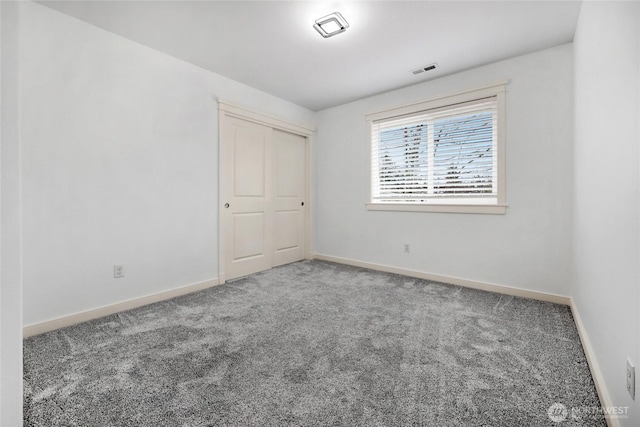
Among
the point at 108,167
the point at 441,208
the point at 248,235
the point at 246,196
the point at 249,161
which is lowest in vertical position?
the point at 248,235

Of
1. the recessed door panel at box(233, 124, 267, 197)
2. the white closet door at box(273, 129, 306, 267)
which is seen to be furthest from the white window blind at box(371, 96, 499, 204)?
the recessed door panel at box(233, 124, 267, 197)

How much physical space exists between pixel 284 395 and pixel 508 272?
8.90 ft

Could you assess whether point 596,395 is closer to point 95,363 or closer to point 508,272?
point 508,272

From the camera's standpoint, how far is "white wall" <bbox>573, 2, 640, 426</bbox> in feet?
3.45

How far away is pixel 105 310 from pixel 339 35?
10.4ft

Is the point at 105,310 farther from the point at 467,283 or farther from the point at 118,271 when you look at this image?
the point at 467,283

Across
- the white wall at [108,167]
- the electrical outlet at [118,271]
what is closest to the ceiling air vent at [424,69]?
the white wall at [108,167]

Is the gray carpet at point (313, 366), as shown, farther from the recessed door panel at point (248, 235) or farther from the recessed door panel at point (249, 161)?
the recessed door panel at point (249, 161)

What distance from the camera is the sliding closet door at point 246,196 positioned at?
354 cm

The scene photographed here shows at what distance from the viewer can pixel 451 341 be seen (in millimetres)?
1998

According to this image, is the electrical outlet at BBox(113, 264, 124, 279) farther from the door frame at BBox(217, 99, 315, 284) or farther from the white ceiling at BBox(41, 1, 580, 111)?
the white ceiling at BBox(41, 1, 580, 111)

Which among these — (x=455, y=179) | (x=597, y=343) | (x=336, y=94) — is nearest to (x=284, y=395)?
(x=597, y=343)

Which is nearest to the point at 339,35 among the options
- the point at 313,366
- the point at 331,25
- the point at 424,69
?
the point at 331,25

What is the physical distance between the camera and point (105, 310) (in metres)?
2.48
